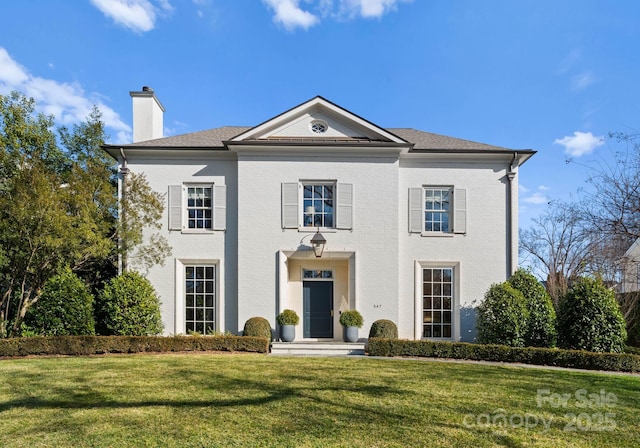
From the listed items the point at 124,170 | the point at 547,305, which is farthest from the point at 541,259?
the point at 124,170

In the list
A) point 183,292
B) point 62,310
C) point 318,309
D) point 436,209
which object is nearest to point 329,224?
point 318,309

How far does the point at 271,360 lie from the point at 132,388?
384 cm

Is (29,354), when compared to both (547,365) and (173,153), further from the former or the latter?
(547,365)

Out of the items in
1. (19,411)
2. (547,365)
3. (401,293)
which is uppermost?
(401,293)

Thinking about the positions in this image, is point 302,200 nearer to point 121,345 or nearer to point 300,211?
point 300,211

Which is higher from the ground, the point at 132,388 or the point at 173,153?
the point at 173,153

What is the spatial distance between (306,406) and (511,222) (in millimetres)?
10908

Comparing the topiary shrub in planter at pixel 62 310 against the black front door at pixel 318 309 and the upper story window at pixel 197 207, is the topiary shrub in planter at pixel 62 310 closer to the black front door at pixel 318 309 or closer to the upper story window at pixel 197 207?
Result: the upper story window at pixel 197 207

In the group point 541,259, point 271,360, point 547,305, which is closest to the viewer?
point 271,360

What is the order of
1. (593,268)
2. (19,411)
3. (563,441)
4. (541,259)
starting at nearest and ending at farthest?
(563,441), (19,411), (593,268), (541,259)

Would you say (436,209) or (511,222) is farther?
(436,209)

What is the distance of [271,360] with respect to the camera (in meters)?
10.6

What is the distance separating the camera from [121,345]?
1177 cm

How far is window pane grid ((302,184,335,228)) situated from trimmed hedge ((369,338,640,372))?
14.2 feet
